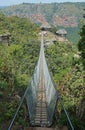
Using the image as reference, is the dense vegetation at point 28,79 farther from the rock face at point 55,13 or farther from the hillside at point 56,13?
the rock face at point 55,13

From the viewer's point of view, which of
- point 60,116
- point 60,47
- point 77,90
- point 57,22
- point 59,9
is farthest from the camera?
point 59,9

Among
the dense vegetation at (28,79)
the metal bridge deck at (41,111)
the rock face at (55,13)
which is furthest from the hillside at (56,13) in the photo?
the metal bridge deck at (41,111)

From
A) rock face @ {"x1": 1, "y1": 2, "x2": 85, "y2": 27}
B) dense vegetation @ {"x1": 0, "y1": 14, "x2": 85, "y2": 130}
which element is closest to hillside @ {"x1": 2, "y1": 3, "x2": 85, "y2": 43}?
rock face @ {"x1": 1, "y1": 2, "x2": 85, "y2": 27}

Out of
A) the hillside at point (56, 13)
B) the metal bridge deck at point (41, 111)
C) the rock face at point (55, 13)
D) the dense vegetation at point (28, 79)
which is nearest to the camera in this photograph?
the metal bridge deck at point (41, 111)

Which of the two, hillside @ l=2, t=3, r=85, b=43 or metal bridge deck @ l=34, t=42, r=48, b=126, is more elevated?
metal bridge deck @ l=34, t=42, r=48, b=126

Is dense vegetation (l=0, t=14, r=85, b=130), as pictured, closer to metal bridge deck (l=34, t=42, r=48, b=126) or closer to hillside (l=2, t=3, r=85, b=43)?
metal bridge deck (l=34, t=42, r=48, b=126)

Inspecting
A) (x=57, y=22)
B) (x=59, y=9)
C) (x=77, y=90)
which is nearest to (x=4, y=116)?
(x=77, y=90)

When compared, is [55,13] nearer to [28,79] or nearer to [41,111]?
[28,79]

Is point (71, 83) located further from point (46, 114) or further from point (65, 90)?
point (46, 114)
